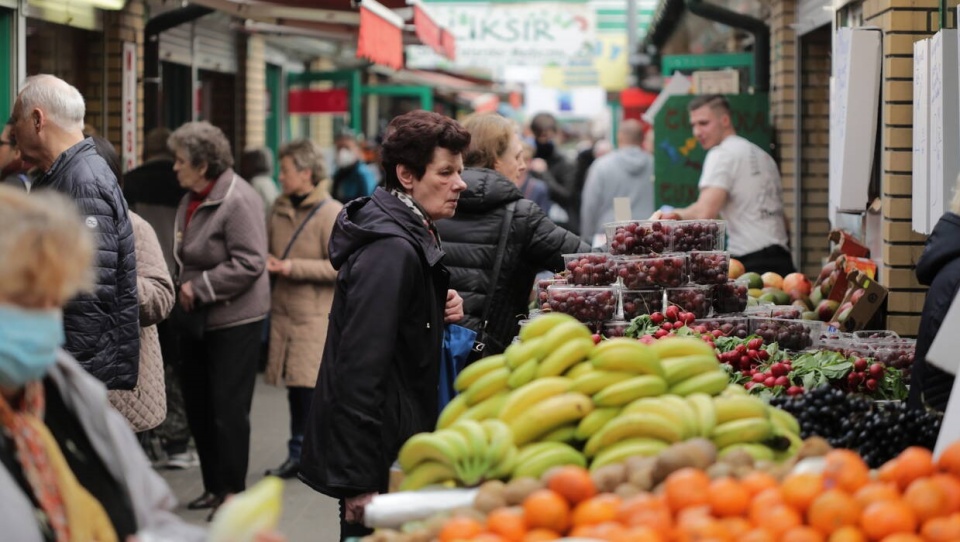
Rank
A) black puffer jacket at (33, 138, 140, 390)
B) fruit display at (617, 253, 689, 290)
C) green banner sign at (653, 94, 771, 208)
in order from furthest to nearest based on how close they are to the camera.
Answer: green banner sign at (653, 94, 771, 208) < fruit display at (617, 253, 689, 290) < black puffer jacket at (33, 138, 140, 390)

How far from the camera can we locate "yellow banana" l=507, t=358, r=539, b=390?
3662 mm

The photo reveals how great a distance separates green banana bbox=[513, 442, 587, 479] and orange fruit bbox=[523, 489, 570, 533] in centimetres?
24

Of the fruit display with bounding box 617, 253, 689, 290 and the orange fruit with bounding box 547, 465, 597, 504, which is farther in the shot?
the fruit display with bounding box 617, 253, 689, 290

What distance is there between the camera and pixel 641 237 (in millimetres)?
6266

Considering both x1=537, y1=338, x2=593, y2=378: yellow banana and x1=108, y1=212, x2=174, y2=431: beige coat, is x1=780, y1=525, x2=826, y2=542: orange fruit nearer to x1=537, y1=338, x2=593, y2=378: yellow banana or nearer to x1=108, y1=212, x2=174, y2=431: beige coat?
x1=537, y1=338, x2=593, y2=378: yellow banana

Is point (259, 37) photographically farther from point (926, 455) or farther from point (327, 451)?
point (926, 455)

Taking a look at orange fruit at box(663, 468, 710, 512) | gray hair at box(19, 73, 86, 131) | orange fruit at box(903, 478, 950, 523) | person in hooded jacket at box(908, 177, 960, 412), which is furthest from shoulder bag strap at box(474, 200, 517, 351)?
orange fruit at box(903, 478, 950, 523)

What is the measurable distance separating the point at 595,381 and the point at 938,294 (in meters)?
1.42

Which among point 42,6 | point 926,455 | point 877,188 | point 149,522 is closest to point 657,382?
point 926,455

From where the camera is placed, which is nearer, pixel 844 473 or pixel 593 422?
pixel 844 473

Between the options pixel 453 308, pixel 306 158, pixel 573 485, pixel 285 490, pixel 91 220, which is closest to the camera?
pixel 573 485

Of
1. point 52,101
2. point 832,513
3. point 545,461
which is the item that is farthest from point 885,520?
point 52,101

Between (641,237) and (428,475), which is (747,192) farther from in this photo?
(428,475)

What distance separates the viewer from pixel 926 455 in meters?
3.20
